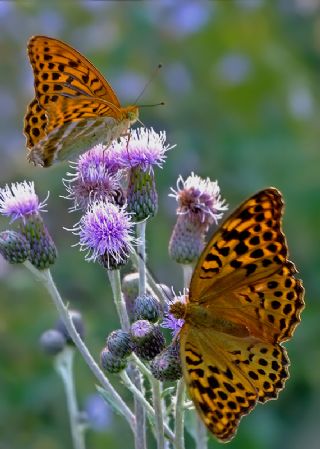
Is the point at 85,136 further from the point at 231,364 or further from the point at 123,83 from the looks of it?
the point at 123,83

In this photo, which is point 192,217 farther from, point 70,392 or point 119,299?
point 70,392

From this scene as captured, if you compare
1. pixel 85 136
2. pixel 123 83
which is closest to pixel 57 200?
pixel 123 83

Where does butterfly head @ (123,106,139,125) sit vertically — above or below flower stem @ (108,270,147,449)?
above

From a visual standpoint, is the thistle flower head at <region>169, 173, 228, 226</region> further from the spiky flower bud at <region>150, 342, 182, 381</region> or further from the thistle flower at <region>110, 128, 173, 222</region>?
the spiky flower bud at <region>150, 342, 182, 381</region>

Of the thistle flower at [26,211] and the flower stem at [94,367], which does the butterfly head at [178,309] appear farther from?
the thistle flower at [26,211]

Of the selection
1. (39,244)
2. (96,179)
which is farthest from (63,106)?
(39,244)

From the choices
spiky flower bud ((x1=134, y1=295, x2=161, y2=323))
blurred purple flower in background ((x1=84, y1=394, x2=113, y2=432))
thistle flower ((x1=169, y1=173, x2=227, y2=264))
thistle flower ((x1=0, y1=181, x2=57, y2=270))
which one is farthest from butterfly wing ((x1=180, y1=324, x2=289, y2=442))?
blurred purple flower in background ((x1=84, y1=394, x2=113, y2=432))
